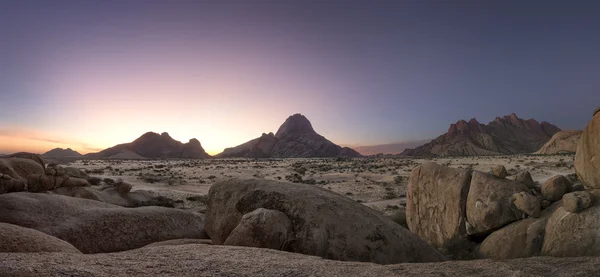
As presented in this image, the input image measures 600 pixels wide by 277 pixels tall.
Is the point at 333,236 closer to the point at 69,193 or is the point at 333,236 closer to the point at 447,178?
the point at 447,178

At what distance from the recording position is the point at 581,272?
4871mm

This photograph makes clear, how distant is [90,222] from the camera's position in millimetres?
A: 9719

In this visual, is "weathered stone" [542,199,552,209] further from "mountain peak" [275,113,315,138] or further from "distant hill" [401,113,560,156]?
"mountain peak" [275,113,315,138]

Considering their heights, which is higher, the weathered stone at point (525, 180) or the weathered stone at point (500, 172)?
the weathered stone at point (500, 172)

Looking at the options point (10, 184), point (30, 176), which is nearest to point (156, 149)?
point (30, 176)

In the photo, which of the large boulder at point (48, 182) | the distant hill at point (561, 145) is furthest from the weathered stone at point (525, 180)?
the distant hill at point (561, 145)

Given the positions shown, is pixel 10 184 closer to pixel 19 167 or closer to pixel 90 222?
pixel 19 167

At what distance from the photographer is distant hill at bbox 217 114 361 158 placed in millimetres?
152625

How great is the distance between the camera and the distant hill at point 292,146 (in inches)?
6009

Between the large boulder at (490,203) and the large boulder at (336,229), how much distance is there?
112 inches

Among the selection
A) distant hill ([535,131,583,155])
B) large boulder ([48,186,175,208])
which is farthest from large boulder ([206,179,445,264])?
distant hill ([535,131,583,155])

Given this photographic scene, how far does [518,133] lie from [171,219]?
189528 mm

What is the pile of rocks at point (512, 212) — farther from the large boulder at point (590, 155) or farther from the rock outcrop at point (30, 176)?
the rock outcrop at point (30, 176)

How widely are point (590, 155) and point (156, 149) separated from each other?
163443mm
